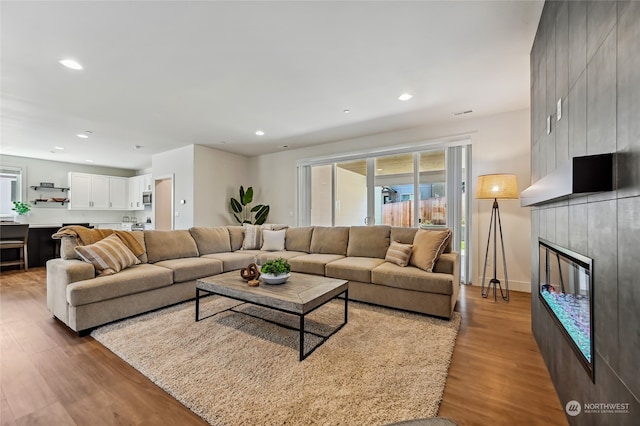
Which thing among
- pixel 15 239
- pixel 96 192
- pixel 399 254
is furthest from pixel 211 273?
pixel 96 192

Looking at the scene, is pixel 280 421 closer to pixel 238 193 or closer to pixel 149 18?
pixel 149 18

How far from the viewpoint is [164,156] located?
639 centimetres

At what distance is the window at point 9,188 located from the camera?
650 cm

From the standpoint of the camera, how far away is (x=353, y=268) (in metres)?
3.29

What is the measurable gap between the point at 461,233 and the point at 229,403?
4.01 metres

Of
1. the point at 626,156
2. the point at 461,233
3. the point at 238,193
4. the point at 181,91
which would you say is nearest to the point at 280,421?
the point at 626,156

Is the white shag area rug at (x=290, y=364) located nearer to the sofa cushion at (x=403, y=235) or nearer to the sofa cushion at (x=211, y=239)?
the sofa cushion at (x=403, y=235)

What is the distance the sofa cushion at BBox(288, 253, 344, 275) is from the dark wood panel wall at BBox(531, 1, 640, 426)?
237 centimetres

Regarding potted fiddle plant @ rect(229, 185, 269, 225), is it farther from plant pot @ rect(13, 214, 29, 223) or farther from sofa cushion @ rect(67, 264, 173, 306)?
plant pot @ rect(13, 214, 29, 223)

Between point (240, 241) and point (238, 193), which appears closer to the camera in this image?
point (240, 241)

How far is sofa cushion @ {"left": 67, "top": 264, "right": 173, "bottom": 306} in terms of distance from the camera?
2432 mm

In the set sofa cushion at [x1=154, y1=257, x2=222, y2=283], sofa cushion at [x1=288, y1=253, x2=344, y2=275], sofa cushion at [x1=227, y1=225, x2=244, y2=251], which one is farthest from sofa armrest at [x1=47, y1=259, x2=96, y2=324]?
sofa cushion at [x1=288, y1=253, x2=344, y2=275]

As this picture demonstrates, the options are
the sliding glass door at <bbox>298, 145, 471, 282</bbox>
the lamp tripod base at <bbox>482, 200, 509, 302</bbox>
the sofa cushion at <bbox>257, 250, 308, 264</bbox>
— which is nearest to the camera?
the lamp tripod base at <bbox>482, 200, 509, 302</bbox>

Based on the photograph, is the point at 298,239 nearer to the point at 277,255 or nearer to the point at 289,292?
the point at 277,255
